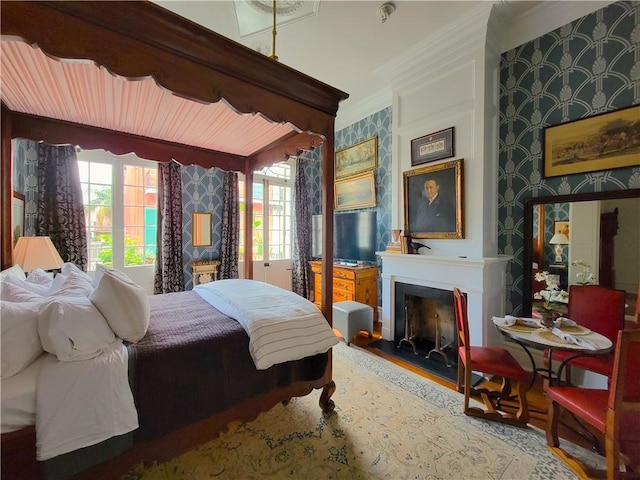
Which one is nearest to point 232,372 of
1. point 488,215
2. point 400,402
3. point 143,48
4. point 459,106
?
point 400,402

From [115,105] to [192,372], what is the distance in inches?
78.9

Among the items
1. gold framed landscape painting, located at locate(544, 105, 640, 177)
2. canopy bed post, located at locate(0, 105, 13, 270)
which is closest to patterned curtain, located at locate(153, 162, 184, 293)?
canopy bed post, located at locate(0, 105, 13, 270)

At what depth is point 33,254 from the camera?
2244 millimetres

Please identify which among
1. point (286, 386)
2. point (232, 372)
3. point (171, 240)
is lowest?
point (286, 386)

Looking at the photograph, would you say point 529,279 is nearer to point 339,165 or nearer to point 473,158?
point 473,158

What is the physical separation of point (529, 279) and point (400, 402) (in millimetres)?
1699

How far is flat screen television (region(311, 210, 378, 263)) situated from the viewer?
13.3 ft

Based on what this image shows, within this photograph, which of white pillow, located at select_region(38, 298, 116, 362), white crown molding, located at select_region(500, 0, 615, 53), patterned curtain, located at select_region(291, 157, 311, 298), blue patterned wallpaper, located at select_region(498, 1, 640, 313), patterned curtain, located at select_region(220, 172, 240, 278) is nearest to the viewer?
white pillow, located at select_region(38, 298, 116, 362)

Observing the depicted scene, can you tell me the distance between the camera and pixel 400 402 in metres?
2.15

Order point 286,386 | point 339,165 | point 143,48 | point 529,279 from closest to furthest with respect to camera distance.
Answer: point 143,48
point 286,386
point 529,279
point 339,165

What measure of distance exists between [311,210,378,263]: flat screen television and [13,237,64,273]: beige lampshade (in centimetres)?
322

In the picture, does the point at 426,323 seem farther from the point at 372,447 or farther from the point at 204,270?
the point at 204,270

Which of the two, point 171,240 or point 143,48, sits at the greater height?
point 143,48

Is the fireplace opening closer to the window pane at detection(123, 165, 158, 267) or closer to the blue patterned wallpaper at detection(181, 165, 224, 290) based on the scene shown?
the blue patterned wallpaper at detection(181, 165, 224, 290)
